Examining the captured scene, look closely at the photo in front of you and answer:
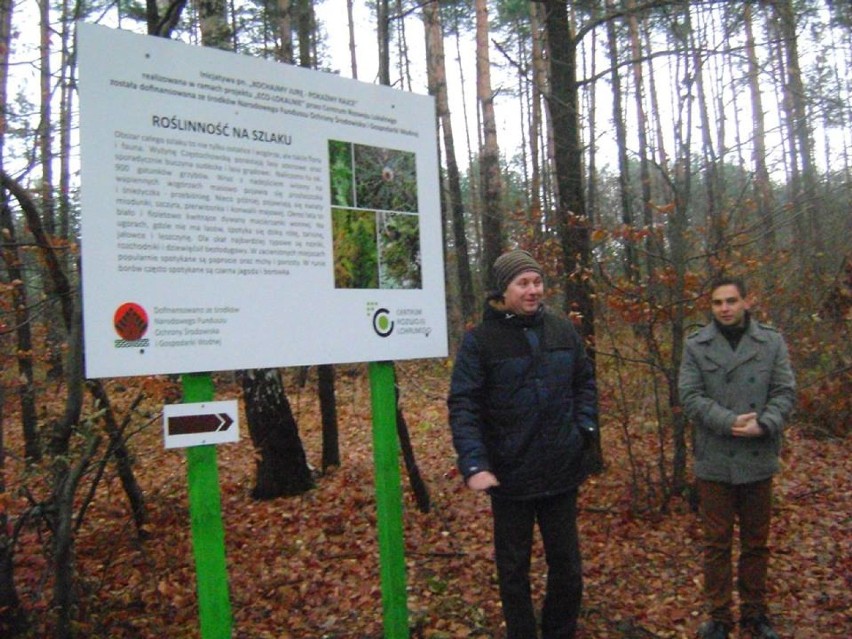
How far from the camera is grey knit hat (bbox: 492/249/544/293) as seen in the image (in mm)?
3592

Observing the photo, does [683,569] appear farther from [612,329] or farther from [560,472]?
[560,472]

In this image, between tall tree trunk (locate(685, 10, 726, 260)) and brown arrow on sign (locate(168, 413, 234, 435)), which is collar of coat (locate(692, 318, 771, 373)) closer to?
tall tree trunk (locate(685, 10, 726, 260))

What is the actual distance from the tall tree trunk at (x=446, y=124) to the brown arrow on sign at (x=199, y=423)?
8.95 metres

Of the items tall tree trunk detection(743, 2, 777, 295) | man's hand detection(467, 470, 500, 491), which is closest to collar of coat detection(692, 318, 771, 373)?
man's hand detection(467, 470, 500, 491)

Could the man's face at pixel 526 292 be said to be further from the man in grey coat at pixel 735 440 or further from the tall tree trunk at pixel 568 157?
the tall tree trunk at pixel 568 157

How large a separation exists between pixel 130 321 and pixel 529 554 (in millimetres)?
2148

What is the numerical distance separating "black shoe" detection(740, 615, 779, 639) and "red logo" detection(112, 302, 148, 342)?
370cm

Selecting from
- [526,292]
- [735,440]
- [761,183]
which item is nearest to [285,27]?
[761,183]

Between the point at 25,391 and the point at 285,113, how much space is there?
644 centimetres

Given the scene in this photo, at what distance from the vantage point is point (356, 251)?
11.7 ft

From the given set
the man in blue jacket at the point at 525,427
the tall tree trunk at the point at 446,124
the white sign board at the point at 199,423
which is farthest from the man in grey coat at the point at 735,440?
the tall tree trunk at the point at 446,124

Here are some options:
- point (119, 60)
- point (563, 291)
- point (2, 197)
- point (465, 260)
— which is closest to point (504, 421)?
point (119, 60)

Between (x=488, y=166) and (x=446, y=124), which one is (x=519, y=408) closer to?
(x=488, y=166)

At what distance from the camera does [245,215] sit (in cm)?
313
